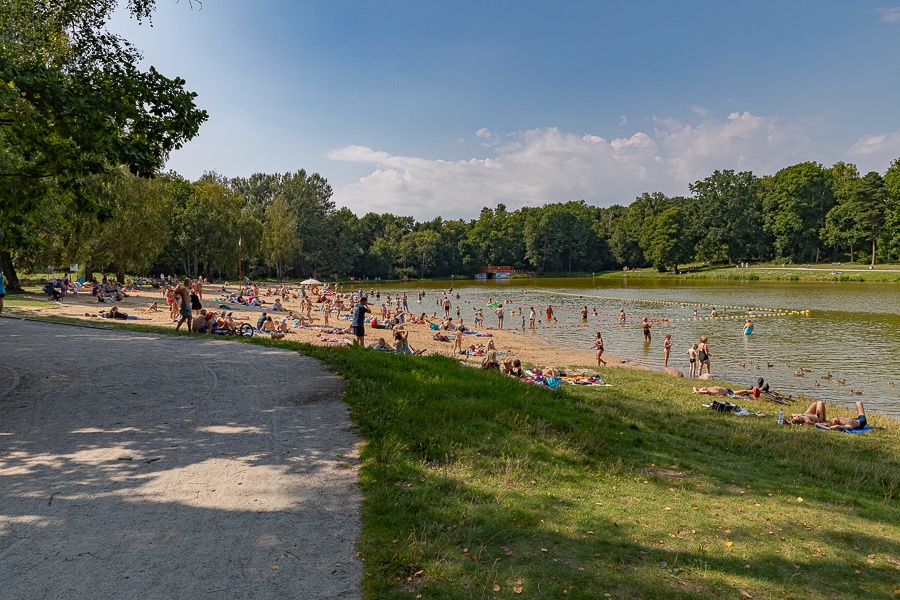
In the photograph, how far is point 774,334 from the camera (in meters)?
28.5

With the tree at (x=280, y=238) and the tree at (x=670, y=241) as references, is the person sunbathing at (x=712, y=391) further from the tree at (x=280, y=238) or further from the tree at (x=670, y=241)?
the tree at (x=670, y=241)

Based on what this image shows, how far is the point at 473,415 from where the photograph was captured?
27.5ft

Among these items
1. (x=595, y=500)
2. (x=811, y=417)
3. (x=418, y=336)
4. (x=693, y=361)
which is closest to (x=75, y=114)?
(x=595, y=500)

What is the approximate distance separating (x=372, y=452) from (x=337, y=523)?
1.62m

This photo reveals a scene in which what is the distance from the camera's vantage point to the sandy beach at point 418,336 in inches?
821

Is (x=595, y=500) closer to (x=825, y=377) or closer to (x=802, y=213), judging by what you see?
(x=825, y=377)

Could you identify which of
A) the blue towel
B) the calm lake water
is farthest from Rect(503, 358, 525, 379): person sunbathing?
the calm lake water

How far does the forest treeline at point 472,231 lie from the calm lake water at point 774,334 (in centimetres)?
2484

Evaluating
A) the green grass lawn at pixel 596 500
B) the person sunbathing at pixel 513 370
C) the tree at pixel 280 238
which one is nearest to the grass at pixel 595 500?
the green grass lawn at pixel 596 500

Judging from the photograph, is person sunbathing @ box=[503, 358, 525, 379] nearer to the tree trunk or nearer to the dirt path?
the dirt path

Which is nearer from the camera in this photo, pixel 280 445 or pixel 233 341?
pixel 280 445

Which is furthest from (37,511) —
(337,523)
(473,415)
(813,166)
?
(813,166)

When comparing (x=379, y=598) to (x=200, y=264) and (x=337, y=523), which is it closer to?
(x=337, y=523)

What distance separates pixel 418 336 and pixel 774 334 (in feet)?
61.6
